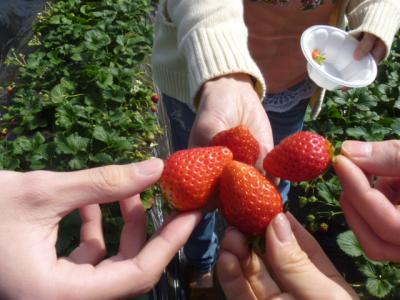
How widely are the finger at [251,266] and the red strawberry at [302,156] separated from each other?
0.24m

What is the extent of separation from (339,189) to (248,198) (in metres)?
1.30

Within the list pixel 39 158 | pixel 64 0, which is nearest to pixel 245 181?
Result: pixel 39 158

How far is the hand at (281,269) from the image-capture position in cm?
115

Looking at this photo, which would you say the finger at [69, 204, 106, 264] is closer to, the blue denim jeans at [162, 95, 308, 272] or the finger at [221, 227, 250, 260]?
the finger at [221, 227, 250, 260]

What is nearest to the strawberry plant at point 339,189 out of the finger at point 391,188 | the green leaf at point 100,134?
the finger at point 391,188

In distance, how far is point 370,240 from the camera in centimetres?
129

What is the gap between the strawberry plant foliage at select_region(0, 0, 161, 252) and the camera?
222 cm

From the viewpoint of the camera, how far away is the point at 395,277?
1971 millimetres

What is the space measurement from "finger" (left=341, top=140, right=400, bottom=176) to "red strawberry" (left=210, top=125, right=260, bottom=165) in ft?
0.85

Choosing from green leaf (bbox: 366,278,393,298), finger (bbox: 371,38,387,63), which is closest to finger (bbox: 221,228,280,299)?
green leaf (bbox: 366,278,393,298)

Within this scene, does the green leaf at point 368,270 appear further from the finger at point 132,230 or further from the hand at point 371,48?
the finger at point 132,230

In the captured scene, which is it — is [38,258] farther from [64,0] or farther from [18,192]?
[64,0]

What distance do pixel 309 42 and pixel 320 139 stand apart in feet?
2.40

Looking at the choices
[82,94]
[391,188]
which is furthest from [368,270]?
[82,94]
